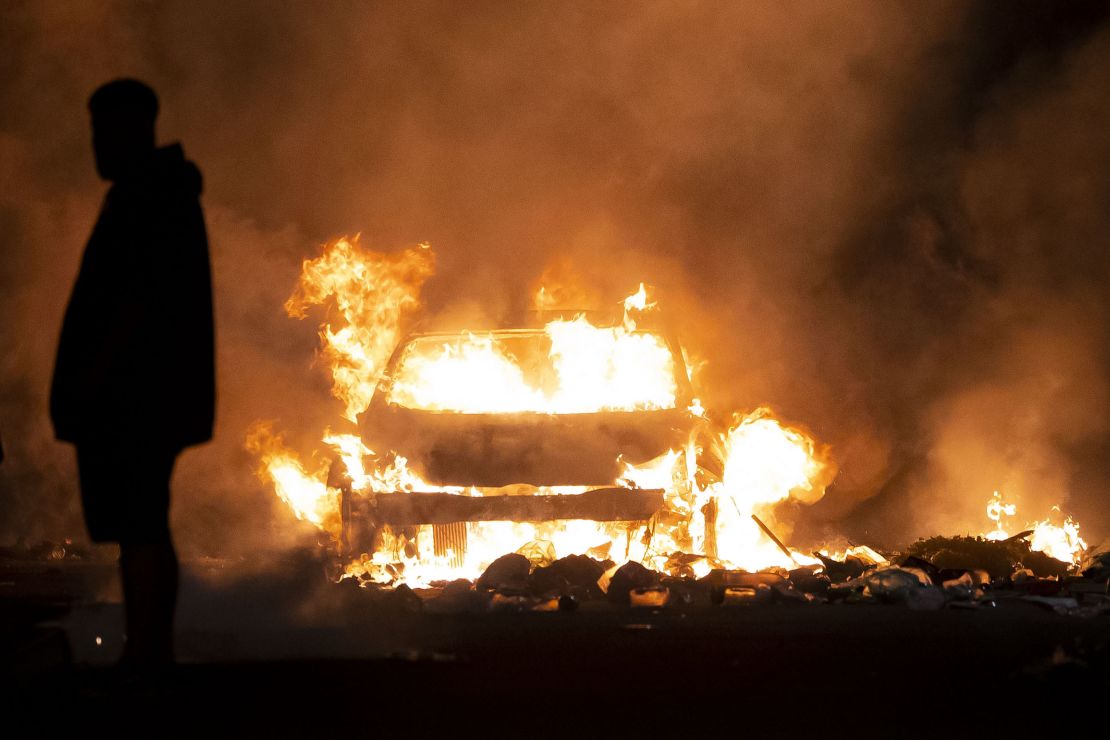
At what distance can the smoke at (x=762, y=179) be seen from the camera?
17516mm

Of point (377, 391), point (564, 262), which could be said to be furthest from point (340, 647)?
point (564, 262)

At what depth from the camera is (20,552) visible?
1452 centimetres

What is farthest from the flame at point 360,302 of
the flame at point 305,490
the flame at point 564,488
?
the flame at point 305,490

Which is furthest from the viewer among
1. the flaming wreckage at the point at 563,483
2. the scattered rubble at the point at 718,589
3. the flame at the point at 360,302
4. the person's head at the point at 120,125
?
the flame at the point at 360,302

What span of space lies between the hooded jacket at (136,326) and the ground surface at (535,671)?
0.81m

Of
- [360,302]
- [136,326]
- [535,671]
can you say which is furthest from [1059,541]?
[136,326]

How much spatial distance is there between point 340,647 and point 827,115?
1317 cm

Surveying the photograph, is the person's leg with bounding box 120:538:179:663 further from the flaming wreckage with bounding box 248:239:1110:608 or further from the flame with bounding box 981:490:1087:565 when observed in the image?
the flame with bounding box 981:490:1087:565

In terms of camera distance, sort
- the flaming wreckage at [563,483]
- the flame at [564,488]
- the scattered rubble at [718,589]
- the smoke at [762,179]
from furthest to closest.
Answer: the smoke at [762,179], the flame at [564,488], the flaming wreckage at [563,483], the scattered rubble at [718,589]

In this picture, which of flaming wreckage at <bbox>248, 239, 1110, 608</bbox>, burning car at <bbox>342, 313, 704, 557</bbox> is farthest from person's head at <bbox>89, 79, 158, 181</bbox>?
burning car at <bbox>342, 313, 704, 557</bbox>

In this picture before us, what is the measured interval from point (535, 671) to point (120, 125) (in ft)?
8.15

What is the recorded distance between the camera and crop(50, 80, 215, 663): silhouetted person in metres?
5.38

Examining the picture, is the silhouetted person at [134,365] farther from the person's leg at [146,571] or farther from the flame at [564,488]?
the flame at [564,488]

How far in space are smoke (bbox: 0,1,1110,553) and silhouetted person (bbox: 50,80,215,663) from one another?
36.9 feet
